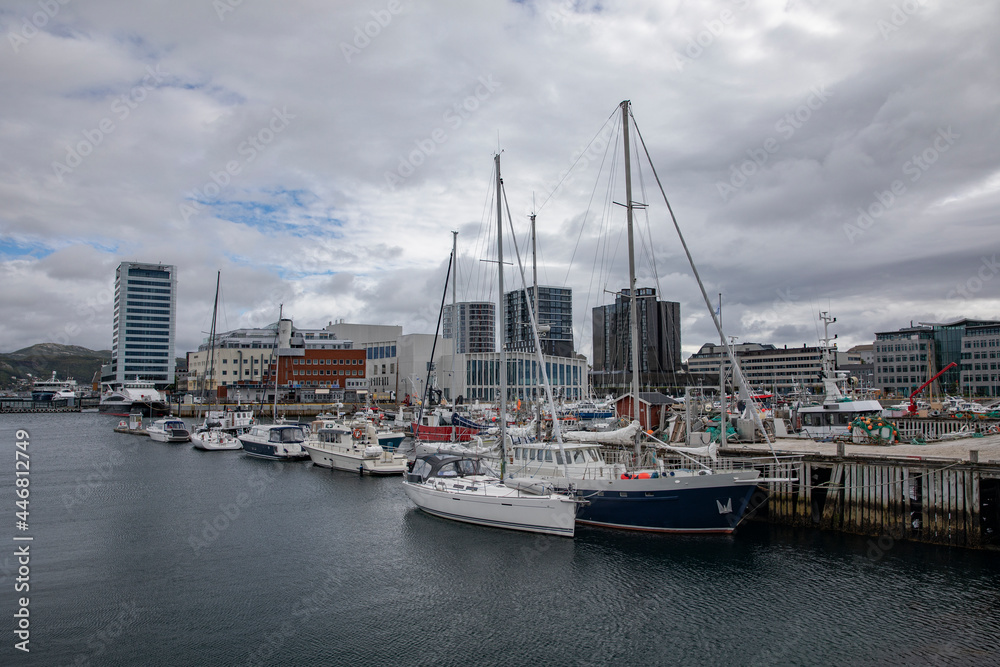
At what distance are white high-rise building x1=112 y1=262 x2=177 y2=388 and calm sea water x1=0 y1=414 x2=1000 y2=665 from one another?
602 feet

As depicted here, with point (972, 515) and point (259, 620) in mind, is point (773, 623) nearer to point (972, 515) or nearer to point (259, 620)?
point (972, 515)

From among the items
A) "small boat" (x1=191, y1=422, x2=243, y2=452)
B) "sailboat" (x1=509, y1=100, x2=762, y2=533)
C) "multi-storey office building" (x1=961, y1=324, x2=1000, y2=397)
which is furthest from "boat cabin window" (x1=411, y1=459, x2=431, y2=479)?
"multi-storey office building" (x1=961, y1=324, x2=1000, y2=397)

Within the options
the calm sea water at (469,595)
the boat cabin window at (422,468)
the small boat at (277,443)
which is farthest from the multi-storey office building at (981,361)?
the small boat at (277,443)

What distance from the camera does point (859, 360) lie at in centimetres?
17638

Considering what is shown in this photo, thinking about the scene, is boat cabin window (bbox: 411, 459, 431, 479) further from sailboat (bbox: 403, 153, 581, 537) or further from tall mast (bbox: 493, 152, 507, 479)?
tall mast (bbox: 493, 152, 507, 479)

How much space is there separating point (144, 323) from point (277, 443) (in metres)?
166

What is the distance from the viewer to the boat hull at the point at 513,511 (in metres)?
24.8

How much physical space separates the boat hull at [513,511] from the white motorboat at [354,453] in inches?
661

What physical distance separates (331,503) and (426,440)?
55.4 feet

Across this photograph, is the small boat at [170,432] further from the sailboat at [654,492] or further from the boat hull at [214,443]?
the sailboat at [654,492]

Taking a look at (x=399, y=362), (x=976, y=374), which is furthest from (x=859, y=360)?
(x=399, y=362)

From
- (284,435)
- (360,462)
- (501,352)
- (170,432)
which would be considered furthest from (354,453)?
(170,432)

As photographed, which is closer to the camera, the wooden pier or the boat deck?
the wooden pier

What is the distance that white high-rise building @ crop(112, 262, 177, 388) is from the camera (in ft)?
607
